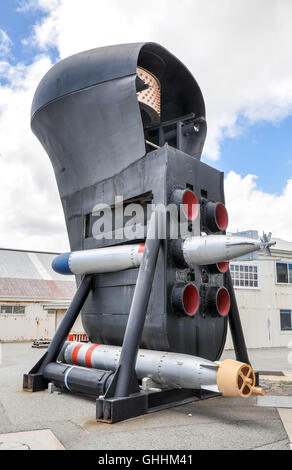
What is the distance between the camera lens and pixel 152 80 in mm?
11055

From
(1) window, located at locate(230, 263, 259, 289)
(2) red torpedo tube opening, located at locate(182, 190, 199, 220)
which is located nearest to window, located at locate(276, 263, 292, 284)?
(1) window, located at locate(230, 263, 259, 289)

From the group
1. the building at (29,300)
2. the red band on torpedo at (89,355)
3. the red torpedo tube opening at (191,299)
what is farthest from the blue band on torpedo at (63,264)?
the building at (29,300)

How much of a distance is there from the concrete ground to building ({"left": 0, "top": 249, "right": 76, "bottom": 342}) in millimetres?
20577

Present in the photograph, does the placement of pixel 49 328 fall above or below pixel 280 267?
below

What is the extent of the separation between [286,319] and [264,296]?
8.13 ft

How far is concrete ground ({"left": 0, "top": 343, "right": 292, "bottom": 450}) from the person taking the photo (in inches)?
221

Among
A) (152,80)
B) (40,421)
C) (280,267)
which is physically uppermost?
(152,80)

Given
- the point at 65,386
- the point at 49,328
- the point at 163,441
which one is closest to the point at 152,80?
the point at 65,386

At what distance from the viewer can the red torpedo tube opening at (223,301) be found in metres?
9.24

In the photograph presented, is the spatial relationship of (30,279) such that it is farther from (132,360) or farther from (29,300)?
(132,360)

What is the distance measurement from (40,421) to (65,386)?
1947 mm

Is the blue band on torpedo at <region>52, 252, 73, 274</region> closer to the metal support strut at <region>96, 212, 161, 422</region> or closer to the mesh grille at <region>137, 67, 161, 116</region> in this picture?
the metal support strut at <region>96, 212, 161, 422</region>

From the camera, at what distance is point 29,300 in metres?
29.3
